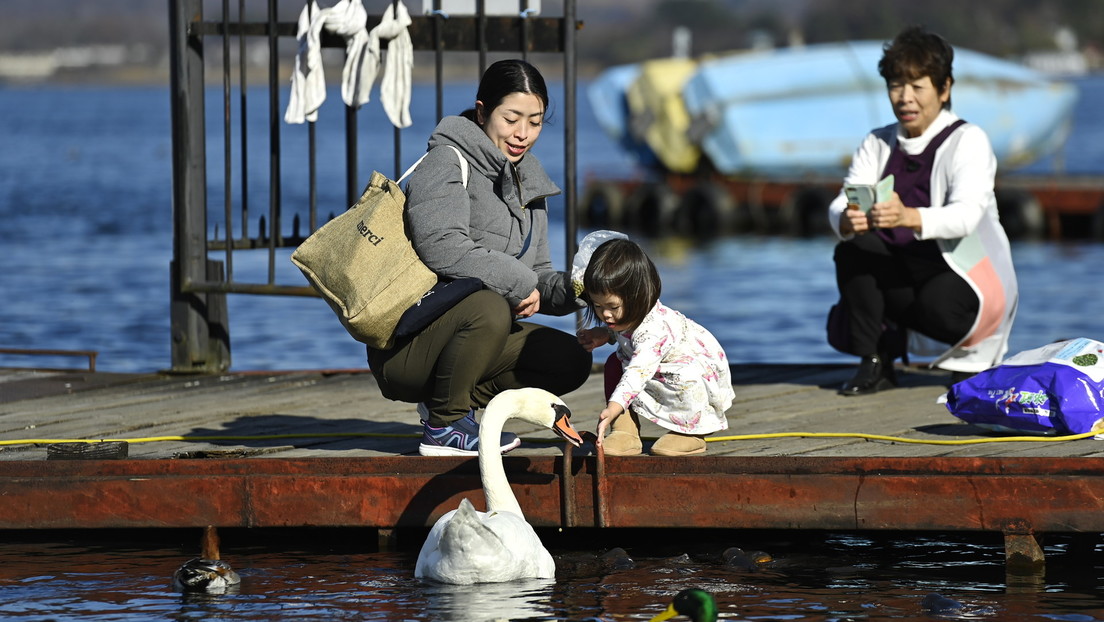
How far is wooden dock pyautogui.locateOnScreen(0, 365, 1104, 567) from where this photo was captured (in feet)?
20.9

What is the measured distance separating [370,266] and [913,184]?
3042 millimetres

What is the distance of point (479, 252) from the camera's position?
659 cm

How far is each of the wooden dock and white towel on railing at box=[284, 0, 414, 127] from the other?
2102 millimetres

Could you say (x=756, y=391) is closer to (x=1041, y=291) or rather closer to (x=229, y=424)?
(x=229, y=424)

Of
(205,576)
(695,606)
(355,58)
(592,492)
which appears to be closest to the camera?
(695,606)

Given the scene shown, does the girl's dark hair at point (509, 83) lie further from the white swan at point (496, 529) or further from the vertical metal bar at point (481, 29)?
the vertical metal bar at point (481, 29)

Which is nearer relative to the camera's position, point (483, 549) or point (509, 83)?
point (483, 549)

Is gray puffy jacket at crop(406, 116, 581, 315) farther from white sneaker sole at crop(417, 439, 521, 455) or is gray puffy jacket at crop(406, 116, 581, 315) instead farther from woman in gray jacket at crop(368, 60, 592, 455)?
white sneaker sole at crop(417, 439, 521, 455)

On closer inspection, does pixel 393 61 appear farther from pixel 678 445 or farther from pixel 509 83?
pixel 678 445

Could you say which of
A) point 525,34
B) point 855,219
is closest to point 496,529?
point 855,219

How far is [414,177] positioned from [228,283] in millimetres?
3107

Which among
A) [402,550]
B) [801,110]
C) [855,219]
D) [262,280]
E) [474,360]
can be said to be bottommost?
[262,280]

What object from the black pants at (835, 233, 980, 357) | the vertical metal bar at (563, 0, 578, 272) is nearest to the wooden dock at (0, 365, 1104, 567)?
the black pants at (835, 233, 980, 357)

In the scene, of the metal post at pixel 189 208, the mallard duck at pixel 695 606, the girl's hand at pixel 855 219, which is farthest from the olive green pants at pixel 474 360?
the metal post at pixel 189 208
